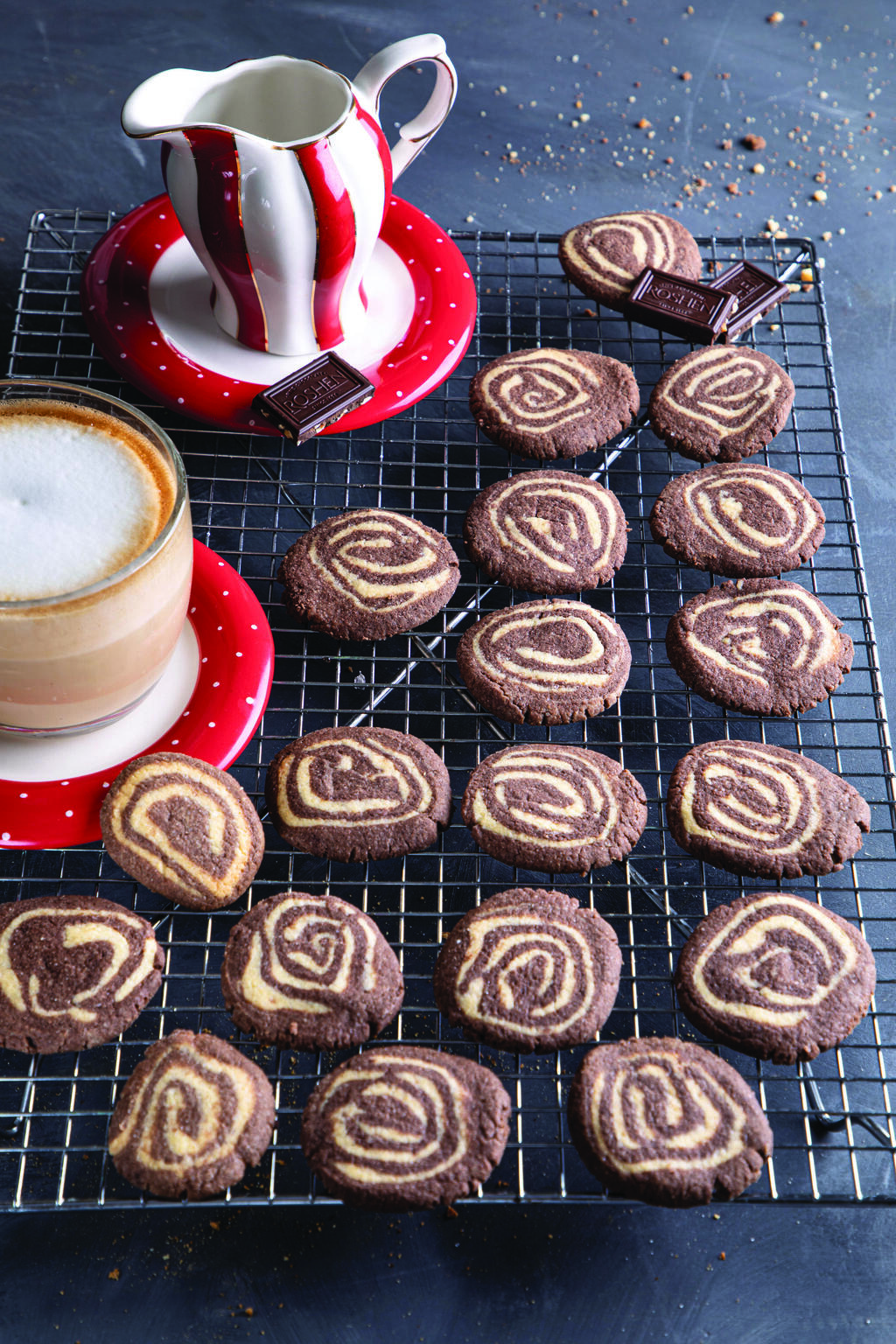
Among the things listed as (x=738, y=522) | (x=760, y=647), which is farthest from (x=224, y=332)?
(x=760, y=647)

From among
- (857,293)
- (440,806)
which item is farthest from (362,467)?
(857,293)

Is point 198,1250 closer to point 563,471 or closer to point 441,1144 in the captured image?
point 441,1144

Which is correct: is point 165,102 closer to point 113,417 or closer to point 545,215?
point 113,417

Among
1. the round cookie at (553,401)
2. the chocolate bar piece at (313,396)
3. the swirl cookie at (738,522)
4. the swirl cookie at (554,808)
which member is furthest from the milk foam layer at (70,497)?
the swirl cookie at (738,522)

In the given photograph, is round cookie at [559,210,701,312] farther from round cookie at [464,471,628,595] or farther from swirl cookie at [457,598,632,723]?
swirl cookie at [457,598,632,723]

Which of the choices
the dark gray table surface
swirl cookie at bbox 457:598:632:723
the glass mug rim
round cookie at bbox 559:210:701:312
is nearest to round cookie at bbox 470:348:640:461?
round cookie at bbox 559:210:701:312

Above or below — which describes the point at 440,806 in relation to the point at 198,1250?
above
